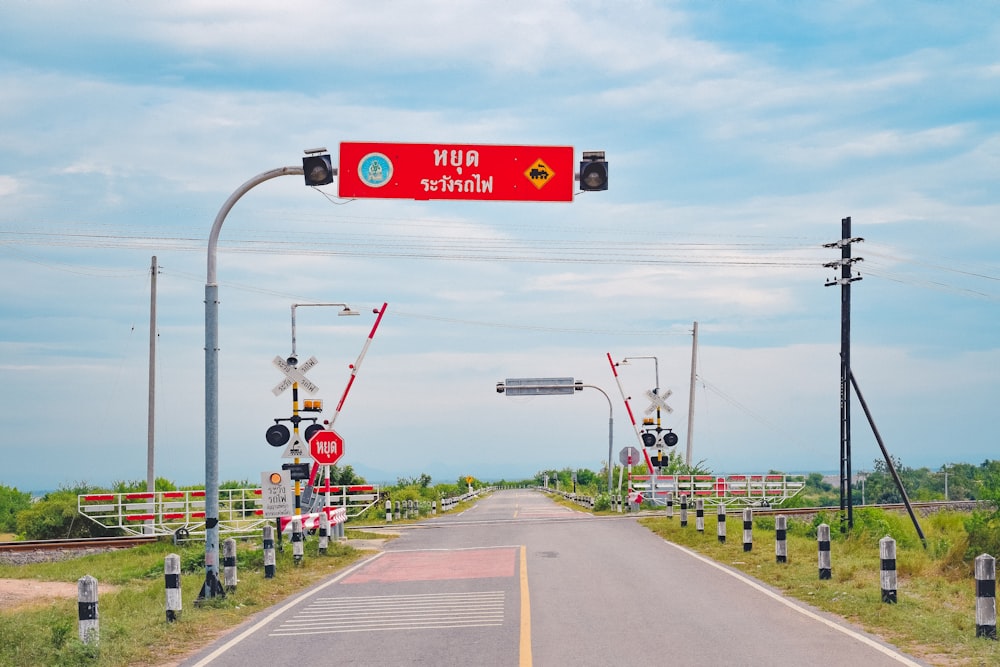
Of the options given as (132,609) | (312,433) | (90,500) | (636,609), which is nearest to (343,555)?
(312,433)

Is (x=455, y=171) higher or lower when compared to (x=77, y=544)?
higher

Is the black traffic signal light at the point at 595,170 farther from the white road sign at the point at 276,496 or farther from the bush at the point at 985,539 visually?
the white road sign at the point at 276,496

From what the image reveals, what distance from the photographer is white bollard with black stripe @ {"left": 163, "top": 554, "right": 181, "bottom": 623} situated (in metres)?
14.4

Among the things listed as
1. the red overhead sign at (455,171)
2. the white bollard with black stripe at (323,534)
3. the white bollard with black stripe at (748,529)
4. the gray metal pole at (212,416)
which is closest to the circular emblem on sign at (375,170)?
the red overhead sign at (455,171)

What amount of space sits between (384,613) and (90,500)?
23.1 m

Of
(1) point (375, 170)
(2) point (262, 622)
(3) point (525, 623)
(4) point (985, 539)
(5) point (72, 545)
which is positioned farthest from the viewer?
(5) point (72, 545)

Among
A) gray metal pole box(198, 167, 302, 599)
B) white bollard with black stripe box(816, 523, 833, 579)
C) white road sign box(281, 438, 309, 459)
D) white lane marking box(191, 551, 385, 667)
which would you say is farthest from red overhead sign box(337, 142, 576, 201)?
white road sign box(281, 438, 309, 459)

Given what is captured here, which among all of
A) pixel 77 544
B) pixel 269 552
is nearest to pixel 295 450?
pixel 269 552

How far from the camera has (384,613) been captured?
15.1m

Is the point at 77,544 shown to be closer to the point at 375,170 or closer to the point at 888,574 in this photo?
the point at 375,170

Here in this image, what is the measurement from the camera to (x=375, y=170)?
52.4 ft

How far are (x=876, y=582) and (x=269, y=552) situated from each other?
10377 mm

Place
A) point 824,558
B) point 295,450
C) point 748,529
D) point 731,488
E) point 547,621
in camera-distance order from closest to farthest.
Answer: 1. point 547,621
2. point 824,558
3. point 748,529
4. point 295,450
5. point 731,488

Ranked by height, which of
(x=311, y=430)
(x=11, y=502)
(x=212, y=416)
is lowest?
(x=11, y=502)
